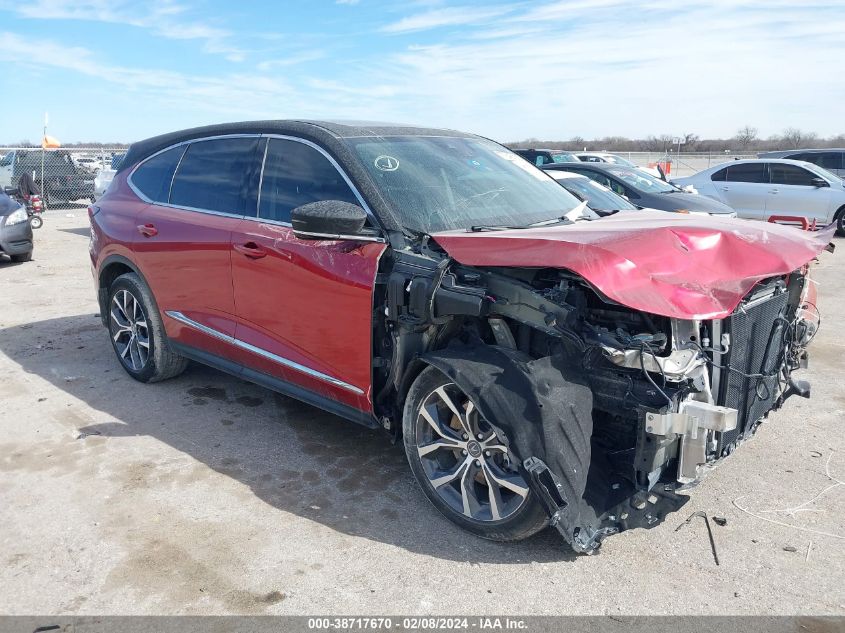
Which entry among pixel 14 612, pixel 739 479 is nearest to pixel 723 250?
pixel 739 479

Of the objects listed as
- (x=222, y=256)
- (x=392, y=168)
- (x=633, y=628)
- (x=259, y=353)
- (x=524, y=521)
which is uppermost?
(x=392, y=168)

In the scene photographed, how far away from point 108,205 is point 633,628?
474cm

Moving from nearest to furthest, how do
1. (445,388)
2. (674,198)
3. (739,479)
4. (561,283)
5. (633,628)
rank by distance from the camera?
(633,628), (561,283), (445,388), (739,479), (674,198)

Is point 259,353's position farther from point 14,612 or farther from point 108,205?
point 108,205

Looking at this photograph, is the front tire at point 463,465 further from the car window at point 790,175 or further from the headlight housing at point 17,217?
the car window at point 790,175

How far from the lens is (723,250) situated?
320 cm

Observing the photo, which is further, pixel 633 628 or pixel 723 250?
pixel 723 250

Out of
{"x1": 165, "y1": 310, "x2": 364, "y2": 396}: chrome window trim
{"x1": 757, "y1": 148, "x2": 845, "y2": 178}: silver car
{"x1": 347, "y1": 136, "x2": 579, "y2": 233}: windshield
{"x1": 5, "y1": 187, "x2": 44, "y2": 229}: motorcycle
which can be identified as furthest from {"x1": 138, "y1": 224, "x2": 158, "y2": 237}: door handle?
{"x1": 757, "y1": 148, "x2": 845, "y2": 178}: silver car

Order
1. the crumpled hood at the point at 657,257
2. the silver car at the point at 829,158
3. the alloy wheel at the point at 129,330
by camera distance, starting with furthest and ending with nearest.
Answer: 1. the silver car at the point at 829,158
2. the alloy wheel at the point at 129,330
3. the crumpled hood at the point at 657,257

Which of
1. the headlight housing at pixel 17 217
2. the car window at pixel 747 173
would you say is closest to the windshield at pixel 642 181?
the car window at pixel 747 173

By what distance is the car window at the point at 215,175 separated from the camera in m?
4.39

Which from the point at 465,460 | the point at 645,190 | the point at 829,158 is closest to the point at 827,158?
the point at 829,158

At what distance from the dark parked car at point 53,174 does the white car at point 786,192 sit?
1670 cm

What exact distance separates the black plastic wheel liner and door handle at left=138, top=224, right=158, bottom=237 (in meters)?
2.87
